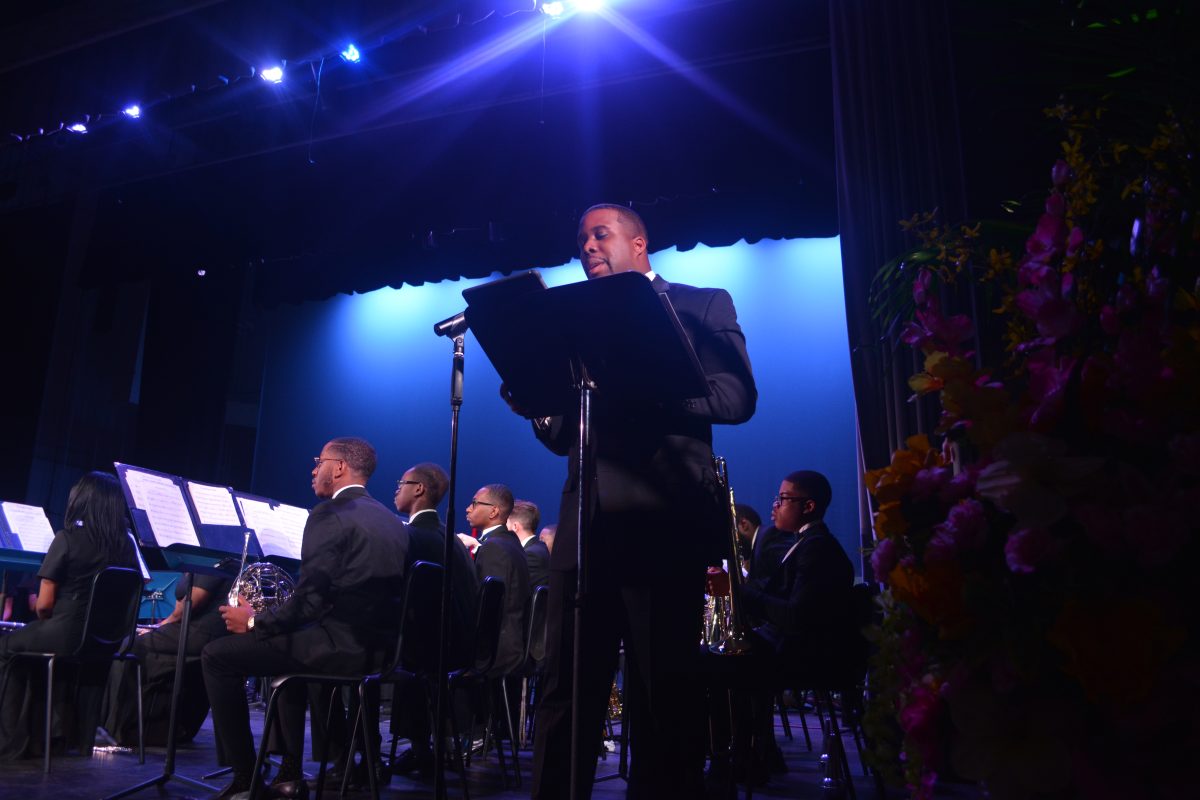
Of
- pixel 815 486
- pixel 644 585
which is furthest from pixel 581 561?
pixel 815 486

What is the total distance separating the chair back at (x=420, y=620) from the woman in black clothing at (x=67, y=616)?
183 centimetres

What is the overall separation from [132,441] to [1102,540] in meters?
11.2

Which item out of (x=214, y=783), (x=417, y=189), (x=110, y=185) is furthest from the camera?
(x=110, y=185)

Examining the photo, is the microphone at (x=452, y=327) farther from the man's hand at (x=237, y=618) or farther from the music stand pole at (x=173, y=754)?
the music stand pole at (x=173, y=754)

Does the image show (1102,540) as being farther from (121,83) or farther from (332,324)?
(332,324)

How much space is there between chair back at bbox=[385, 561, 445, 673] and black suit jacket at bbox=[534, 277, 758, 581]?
1364mm

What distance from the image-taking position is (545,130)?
284 inches

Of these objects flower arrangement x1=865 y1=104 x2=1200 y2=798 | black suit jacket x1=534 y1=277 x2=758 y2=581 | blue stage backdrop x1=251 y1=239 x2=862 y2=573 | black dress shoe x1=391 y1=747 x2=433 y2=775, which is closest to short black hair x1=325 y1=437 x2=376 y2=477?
black dress shoe x1=391 y1=747 x2=433 y2=775

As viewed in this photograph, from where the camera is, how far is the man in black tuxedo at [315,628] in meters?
3.35

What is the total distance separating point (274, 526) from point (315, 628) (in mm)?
1801

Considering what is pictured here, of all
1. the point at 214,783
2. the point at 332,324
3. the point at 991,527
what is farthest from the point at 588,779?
the point at 332,324

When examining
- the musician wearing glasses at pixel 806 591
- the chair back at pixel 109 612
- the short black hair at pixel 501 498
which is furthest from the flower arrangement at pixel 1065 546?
the short black hair at pixel 501 498

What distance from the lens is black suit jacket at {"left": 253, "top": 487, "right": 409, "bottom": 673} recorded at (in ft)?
11.0

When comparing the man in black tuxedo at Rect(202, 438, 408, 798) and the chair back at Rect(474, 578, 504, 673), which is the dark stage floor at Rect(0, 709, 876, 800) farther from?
the chair back at Rect(474, 578, 504, 673)
